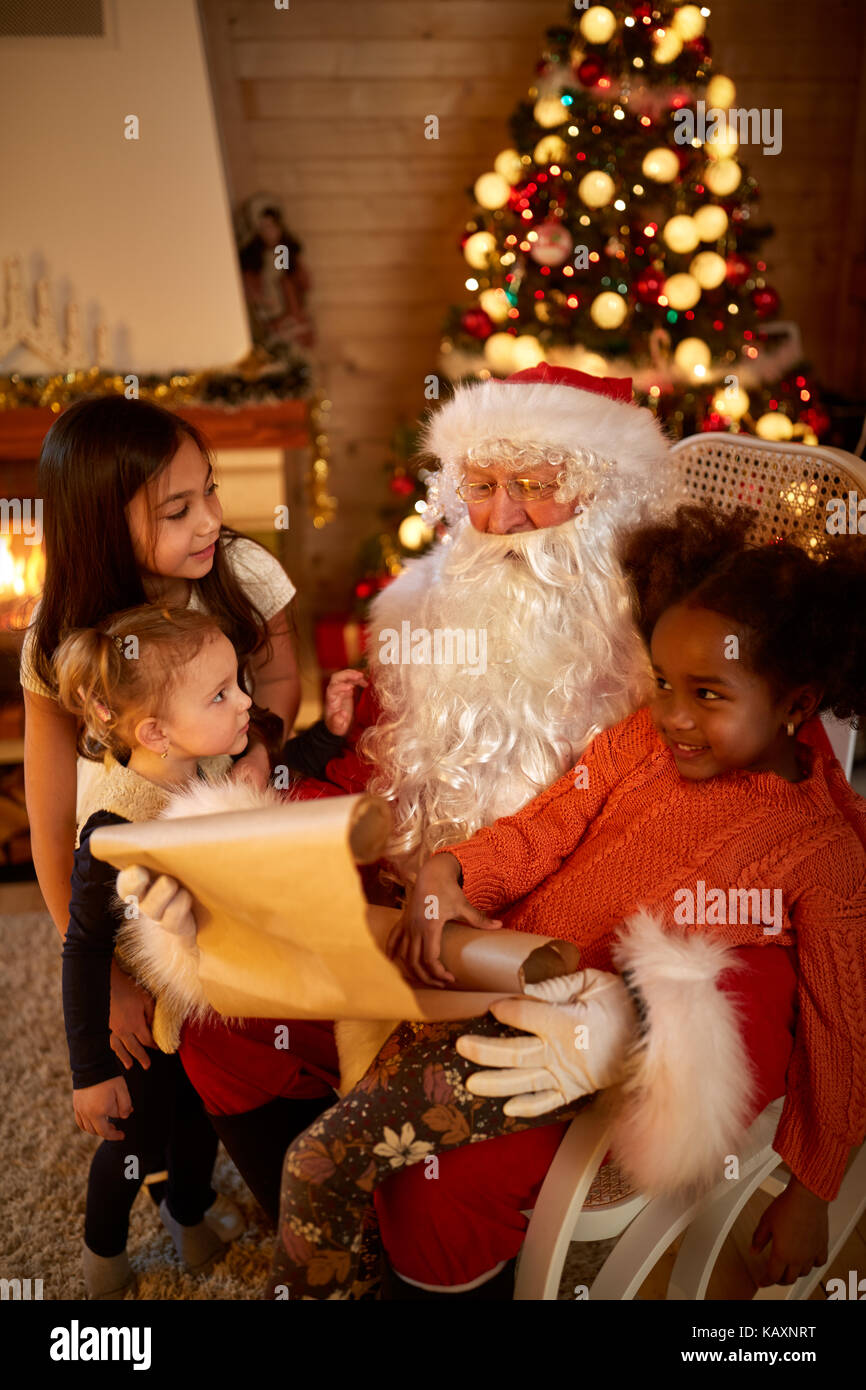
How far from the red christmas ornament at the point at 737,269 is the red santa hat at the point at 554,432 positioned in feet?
5.02

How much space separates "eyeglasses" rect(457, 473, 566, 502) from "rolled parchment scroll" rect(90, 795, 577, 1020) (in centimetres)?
74

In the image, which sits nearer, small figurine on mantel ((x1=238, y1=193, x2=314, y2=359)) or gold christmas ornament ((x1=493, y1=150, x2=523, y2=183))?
gold christmas ornament ((x1=493, y1=150, x2=523, y2=183))

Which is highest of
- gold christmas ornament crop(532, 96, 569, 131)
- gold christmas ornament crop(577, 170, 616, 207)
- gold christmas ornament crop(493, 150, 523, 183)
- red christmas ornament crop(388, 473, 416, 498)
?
gold christmas ornament crop(532, 96, 569, 131)

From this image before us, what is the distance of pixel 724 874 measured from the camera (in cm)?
129

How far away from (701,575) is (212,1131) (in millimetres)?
1214

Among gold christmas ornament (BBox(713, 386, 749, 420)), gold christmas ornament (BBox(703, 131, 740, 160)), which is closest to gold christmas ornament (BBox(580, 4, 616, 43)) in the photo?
gold christmas ornament (BBox(703, 131, 740, 160))

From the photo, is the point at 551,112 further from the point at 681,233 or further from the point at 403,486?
the point at 403,486

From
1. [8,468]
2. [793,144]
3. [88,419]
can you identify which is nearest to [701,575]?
[88,419]

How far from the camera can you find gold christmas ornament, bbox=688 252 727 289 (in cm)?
296

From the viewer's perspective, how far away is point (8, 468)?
132 inches

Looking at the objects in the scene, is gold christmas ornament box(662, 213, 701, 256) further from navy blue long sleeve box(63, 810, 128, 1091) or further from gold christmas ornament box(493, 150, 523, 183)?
navy blue long sleeve box(63, 810, 128, 1091)

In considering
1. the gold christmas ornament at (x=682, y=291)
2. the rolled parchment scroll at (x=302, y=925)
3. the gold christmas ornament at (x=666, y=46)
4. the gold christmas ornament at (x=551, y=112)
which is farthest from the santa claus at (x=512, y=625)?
the gold christmas ornament at (x=666, y=46)

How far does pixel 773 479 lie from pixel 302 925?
1.13 m
